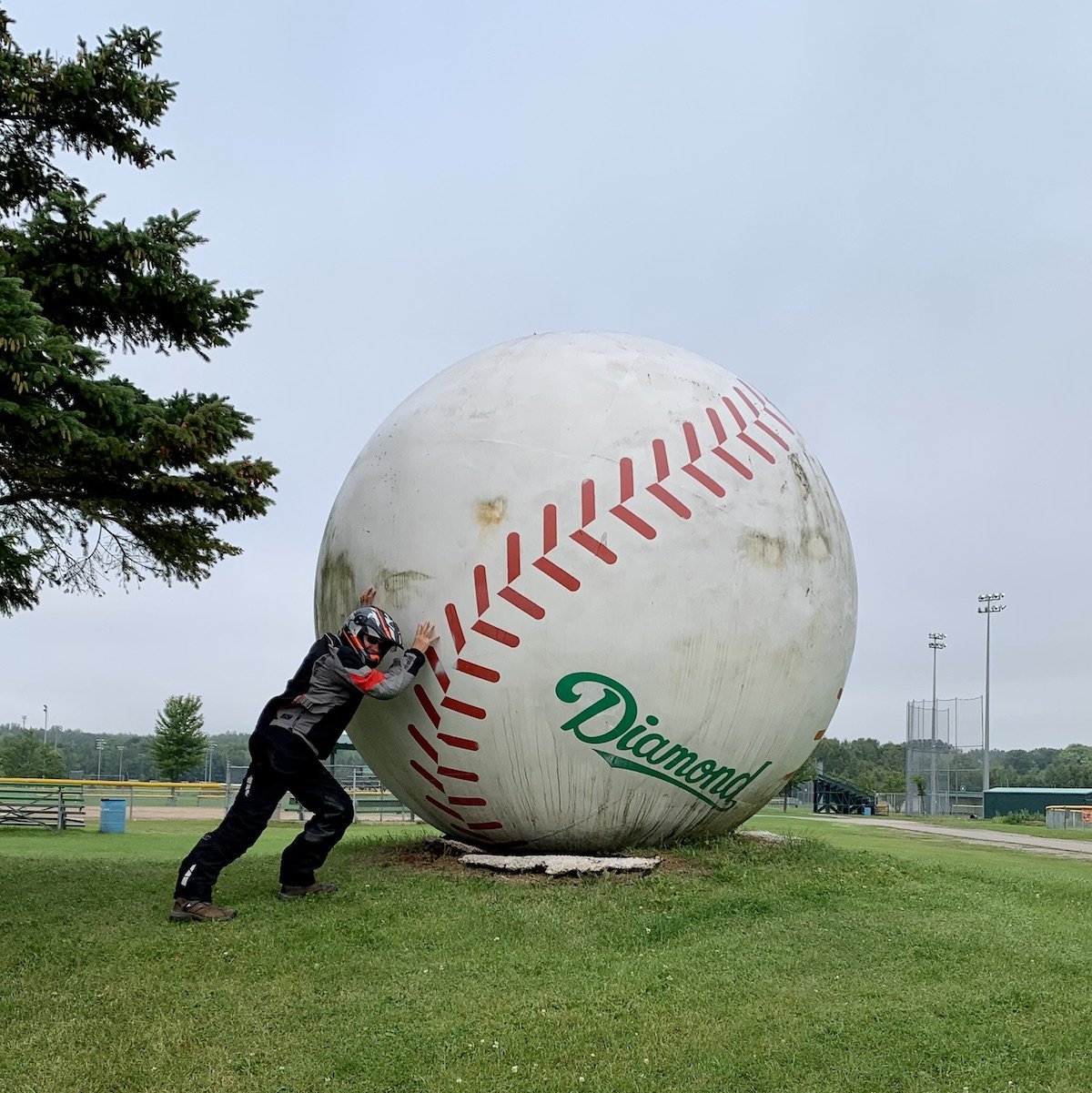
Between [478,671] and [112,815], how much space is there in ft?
40.0

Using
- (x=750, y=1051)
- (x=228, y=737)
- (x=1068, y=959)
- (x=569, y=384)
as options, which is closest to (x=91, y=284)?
(x=569, y=384)

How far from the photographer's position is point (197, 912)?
21.7 ft

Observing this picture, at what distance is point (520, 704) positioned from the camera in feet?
23.7

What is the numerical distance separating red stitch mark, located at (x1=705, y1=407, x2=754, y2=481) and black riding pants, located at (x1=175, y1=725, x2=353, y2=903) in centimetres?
341

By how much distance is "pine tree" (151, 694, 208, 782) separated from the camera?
46875 mm

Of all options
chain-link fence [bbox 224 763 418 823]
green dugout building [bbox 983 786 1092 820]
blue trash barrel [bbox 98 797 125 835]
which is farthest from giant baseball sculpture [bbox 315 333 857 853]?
green dugout building [bbox 983 786 1092 820]

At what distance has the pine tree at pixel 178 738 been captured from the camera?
1845 inches

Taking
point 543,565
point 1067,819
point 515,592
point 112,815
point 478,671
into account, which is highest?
point 543,565

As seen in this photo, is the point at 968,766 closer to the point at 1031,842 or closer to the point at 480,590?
the point at 1031,842

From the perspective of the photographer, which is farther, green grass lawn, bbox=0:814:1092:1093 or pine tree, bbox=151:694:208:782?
pine tree, bbox=151:694:208:782

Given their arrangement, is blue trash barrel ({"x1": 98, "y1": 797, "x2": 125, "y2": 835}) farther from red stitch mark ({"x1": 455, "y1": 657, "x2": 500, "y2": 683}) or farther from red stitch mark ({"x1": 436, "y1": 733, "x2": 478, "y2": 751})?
red stitch mark ({"x1": 455, "y1": 657, "x2": 500, "y2": 683})

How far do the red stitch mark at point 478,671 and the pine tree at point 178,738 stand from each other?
4289cm

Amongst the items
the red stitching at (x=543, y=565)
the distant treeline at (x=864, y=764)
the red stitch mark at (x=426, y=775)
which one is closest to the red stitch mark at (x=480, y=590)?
the red stitching at (x=543, y=565)

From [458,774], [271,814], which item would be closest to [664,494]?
[458,774]
